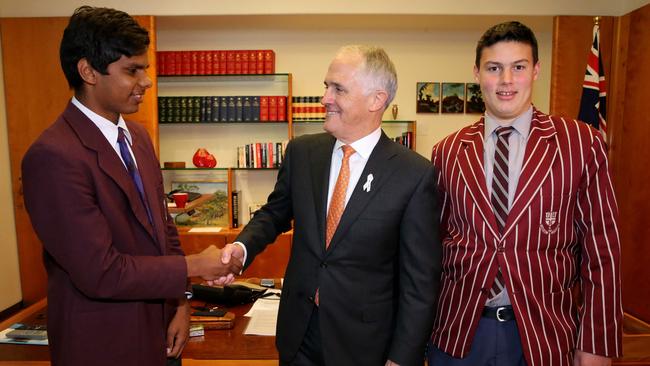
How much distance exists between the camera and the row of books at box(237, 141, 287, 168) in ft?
14.8

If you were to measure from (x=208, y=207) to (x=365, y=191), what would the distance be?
11.4ft

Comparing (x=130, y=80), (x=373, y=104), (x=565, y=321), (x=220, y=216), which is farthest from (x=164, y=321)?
(x=220, y=216)

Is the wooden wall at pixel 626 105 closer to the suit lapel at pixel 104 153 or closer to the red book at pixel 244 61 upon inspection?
the red book at pixel 244 61

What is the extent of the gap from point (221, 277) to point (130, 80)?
725 millimetres

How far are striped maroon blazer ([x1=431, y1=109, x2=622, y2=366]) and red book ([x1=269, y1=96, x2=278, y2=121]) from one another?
3180mm

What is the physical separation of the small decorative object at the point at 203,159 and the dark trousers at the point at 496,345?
3548mm

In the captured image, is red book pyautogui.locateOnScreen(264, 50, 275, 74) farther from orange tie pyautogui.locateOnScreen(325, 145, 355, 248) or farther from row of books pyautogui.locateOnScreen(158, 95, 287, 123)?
orange tie pyautogui.locateOnScreen(325, 145, 355, 248)

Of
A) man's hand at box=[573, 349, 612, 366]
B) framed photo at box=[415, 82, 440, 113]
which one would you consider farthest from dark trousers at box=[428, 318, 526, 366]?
framed photo at box=[415, 82, 440, 113]

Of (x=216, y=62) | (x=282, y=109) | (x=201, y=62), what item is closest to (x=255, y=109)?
(x=282, y=109)

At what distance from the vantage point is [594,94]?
3521 mm

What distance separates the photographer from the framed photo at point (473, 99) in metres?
4.61

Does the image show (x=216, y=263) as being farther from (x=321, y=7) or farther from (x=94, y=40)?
(x=321, y=7)

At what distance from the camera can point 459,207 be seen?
4.86 ft

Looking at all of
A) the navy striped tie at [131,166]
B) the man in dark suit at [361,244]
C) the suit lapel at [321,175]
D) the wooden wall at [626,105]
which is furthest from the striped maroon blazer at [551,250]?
the wooden wall at [626,105]
